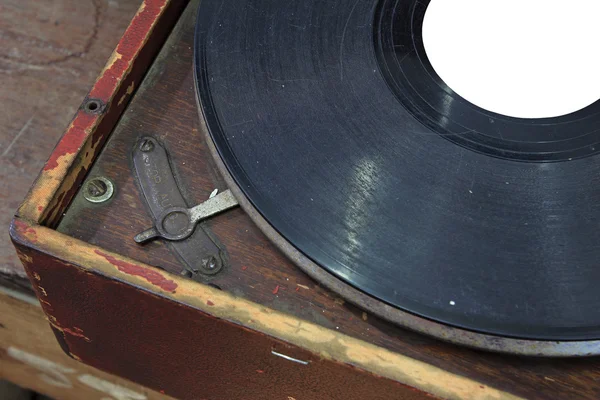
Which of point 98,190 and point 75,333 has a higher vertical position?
point 98,190

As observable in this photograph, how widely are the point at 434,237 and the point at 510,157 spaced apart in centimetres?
15

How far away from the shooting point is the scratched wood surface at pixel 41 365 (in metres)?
1.31

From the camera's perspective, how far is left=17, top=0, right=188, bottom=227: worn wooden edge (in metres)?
0.92

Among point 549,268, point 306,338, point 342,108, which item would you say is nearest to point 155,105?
point 342,108

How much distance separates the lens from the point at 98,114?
986 mm

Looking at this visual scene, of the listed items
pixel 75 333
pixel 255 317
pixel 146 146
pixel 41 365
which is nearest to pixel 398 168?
pixel 255 317

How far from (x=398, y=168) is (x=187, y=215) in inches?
10.6

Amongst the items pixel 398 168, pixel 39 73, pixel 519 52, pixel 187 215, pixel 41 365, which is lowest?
pixel 41 365

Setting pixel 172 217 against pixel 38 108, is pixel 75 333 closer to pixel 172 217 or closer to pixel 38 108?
pixel 172 217

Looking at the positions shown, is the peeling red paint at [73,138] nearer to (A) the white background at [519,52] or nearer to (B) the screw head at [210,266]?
(B) the screw head at [210,266]

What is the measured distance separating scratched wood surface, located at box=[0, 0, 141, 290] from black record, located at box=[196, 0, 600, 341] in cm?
42

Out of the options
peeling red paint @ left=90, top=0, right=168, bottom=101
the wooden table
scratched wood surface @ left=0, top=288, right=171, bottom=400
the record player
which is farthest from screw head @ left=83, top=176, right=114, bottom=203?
scratched wood surface @ left=0, top=288, right=171, bottom=400

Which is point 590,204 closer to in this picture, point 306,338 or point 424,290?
point 424,290

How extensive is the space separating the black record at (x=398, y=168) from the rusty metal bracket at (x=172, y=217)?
0.32 feet
